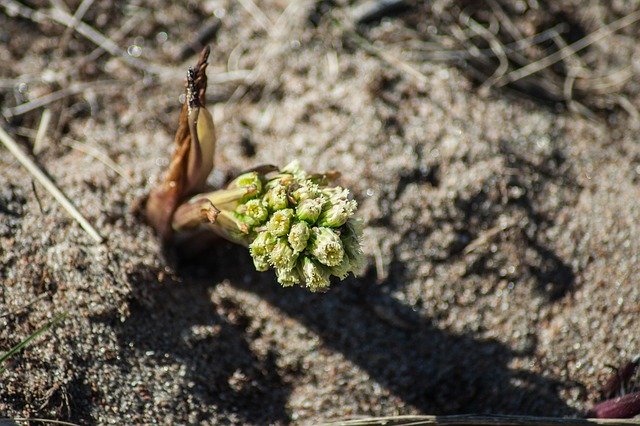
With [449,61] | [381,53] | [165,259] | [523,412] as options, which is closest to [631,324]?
[523,412]

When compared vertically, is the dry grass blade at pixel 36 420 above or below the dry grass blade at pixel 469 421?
above

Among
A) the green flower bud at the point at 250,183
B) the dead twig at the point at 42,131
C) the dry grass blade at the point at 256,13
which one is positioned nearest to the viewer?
the green flower bud at the point at 250,183

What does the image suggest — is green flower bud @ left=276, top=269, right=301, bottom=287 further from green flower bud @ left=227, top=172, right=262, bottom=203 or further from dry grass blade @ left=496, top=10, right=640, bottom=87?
dry grass blade @ left=496, top=10, right=640, bottom=87

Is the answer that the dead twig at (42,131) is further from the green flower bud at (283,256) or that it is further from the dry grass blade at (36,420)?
the green flower bud at (283,256)

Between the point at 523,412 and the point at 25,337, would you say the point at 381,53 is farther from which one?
the point at 25,337

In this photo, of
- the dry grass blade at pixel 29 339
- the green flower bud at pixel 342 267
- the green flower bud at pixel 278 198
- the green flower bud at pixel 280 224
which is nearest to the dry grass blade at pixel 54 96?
the dry grass blade at pixel 29 339

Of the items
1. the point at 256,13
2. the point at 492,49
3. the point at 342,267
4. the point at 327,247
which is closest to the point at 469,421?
the point at 342,267
